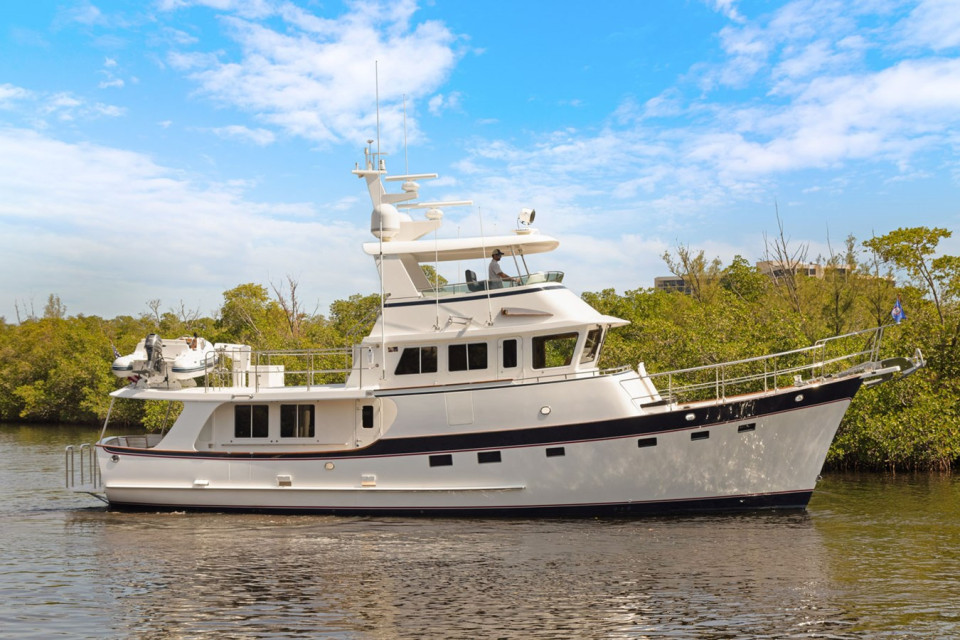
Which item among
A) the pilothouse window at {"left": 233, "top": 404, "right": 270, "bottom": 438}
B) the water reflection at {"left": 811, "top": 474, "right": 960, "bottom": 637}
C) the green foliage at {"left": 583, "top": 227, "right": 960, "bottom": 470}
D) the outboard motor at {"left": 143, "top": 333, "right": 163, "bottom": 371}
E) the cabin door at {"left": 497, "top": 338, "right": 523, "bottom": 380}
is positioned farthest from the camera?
the green foliage at {"left": 583, "top": 227, "right": 960, "bottom": 470}

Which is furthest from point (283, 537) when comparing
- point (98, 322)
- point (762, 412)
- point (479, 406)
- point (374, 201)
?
point (98, 322)

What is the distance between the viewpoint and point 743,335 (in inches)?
947

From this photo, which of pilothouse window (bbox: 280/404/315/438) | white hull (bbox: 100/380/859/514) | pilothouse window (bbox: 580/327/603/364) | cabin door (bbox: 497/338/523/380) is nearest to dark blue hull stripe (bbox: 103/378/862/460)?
white hull (bbox: 100/380/859/514)

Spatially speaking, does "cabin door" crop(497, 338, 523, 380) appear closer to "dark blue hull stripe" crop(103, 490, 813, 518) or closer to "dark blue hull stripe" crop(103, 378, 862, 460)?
"dark blue hull stripe" crop(103, 378, 862, 460)

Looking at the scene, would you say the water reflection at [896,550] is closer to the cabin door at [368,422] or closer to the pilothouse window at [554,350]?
the pilothouse window at [554,350]

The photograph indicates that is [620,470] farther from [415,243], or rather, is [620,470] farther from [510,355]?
[415,243]

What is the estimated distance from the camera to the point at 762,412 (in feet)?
46.3

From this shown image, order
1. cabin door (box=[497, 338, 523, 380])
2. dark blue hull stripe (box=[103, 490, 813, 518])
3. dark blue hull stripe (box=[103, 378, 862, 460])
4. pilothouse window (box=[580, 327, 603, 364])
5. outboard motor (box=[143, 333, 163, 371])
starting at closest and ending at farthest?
dark blue hull stripe (box=[103, 378, 862, 460]), dark blue hull stripe (box=[103, 490, 813, 518]), cabin door (box=[497, 338, 523, 380]), pilothouse window (box=[580, 327, 603, 364]), outboard motor (box=[143, 333, 163, 371])

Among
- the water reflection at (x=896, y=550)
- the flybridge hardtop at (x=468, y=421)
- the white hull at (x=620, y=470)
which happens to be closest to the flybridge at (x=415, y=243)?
the flybridge hardtop at (x=468, y=421)

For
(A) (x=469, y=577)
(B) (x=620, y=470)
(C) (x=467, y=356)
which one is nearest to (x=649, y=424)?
(B) (x=620, y=470)

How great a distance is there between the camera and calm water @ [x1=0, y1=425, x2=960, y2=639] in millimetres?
9273

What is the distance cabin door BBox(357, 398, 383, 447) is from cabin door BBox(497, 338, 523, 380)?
2.45 metres

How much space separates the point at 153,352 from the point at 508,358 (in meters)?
7.14

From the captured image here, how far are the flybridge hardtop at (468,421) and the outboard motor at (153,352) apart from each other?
28 mm
